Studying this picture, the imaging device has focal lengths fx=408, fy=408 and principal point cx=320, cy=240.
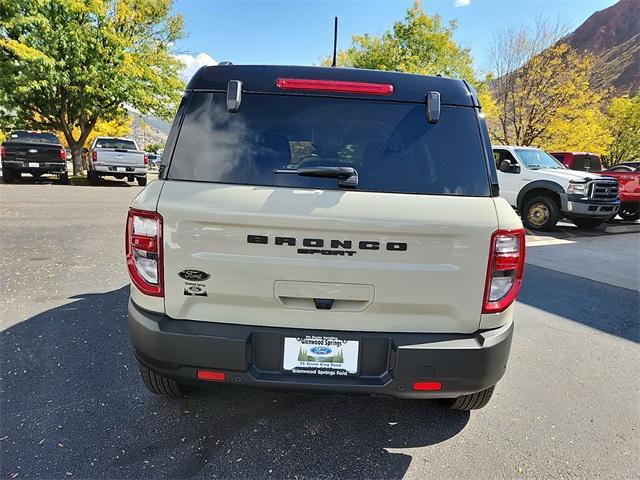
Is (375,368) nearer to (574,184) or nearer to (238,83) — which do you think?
(238,83)

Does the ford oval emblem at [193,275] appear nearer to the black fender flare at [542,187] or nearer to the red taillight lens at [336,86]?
the red taillight lens at [336,86]

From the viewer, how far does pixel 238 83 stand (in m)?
2.03

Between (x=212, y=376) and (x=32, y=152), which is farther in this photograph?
(x=32, y=152)

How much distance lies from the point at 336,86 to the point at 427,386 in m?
1.54

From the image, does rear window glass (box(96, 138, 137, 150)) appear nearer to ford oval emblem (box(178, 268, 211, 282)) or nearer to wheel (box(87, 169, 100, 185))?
wheel (box(87, 169, 100, 185))

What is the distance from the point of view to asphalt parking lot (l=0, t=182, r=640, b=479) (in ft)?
6.89

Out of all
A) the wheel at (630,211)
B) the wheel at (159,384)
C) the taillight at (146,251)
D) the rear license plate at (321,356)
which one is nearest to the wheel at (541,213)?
the wheel at (630,211)

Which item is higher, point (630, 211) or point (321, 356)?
point (321, 356)

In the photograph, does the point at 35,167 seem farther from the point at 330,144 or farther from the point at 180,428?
the point at 330,144

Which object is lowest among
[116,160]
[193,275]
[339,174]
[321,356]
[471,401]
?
[471,401]

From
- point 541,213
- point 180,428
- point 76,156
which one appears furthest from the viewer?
point 76,156

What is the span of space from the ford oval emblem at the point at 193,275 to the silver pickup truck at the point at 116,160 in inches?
603

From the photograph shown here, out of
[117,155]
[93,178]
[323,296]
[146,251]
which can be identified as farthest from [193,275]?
[93,178]

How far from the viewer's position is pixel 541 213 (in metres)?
10.1
